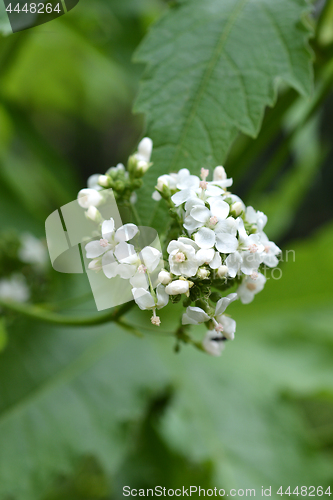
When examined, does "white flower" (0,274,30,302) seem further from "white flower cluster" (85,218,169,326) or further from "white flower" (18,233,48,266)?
"white flower cluster" (85,218,169,326)

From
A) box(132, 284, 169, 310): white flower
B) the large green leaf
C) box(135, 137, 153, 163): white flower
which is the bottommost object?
the large green leaf

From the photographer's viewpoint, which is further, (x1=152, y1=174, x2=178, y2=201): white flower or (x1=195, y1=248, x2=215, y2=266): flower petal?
(x1=152, y1=174, x2=178, y2=201): white flower

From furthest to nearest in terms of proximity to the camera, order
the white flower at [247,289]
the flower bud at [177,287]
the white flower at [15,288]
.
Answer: the white flower at [15,288], the white flower at [247,289], the flower bud at [177,287]

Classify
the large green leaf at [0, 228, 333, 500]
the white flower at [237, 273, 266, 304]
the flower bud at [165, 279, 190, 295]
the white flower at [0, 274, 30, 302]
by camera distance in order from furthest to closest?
the white flower at [0, 274, 30, 302] → the large green leaf at [0, 228, 333, 500] → the white flower at [237, 273, 266, 304] → the flower bud at [165, 279, 190, 295]

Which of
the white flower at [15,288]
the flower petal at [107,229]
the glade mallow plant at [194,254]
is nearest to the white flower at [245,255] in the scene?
the glade mallow plant at [194,254]

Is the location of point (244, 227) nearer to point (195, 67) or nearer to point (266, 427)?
point (195, 67)

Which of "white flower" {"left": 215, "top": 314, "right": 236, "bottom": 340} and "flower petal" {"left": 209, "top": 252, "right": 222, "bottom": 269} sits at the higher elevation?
"flower petal" {"left": 209, "top": 252, "right": 222, "bottom": 269}

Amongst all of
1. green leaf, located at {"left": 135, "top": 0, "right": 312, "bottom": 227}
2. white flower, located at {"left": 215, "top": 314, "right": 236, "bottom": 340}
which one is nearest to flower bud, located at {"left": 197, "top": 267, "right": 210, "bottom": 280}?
white flower, located at {"left": 215, "top": 314, "right": 236, "bottom": 340}

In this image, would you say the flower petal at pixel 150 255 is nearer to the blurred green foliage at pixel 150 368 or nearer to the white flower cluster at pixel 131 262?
the white flower cluster at pixel 131 262

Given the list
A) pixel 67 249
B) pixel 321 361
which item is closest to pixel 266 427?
pixel 321 361
